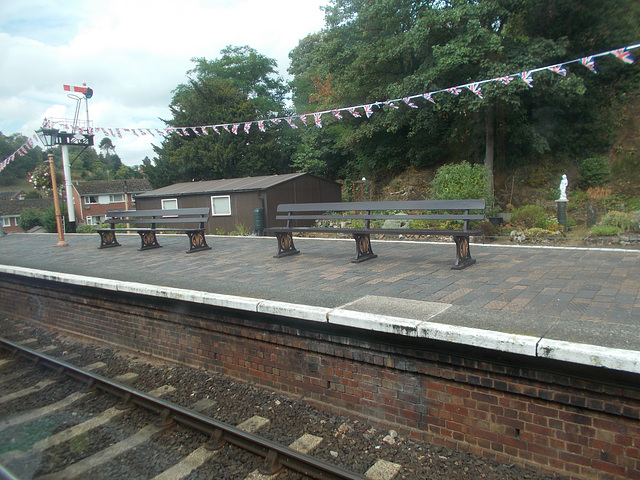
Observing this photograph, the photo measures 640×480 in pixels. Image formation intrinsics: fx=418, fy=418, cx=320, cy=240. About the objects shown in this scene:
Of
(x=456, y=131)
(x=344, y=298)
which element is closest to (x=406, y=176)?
(x=456, y=131)

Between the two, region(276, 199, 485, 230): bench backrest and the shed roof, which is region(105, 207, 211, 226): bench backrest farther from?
the shed roof

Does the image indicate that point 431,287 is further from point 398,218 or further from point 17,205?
point 17,205

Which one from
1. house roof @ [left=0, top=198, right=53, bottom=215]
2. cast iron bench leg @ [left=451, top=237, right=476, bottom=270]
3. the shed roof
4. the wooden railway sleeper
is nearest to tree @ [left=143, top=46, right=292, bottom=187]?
cast iron bench leg @ [left=451, top=237, right=476, bottom=270]

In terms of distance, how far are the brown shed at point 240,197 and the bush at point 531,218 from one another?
9130mm

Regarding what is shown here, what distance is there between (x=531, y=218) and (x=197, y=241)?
9477 mm

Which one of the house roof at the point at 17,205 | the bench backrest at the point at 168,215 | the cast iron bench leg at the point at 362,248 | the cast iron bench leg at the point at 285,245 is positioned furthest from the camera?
the house roof at the point at 17,205

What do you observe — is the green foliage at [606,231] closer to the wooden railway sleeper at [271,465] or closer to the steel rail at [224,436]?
the steel rail at [224,436]

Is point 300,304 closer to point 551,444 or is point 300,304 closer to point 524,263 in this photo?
point 551,444

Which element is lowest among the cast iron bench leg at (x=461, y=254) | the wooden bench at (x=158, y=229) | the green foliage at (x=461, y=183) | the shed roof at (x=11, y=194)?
the cast iron bench leg at (x=461, y=254)

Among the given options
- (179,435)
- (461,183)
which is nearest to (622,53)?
(461,183)

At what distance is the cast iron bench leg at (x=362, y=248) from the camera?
6359 mm

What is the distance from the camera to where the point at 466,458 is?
3051 millimetres

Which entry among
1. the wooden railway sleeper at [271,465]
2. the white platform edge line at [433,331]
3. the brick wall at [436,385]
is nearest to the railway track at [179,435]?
the wooden railway sleeper at [271,465]

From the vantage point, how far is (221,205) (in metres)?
18.4
